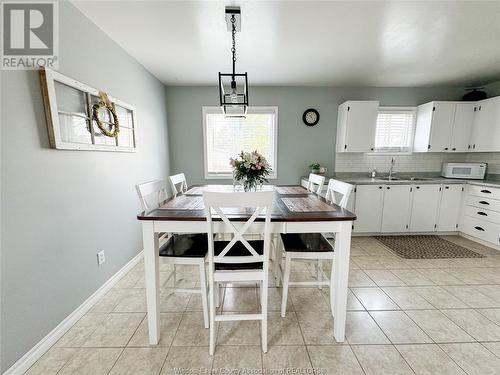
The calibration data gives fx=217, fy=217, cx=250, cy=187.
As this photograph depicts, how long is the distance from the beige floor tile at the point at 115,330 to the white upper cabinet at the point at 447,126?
455cm

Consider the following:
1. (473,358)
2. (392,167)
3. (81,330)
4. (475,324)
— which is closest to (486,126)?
(392,167)

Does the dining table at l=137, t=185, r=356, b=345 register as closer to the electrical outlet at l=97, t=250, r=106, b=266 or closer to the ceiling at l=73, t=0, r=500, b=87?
the electrical outlet at l=97, t=250, r=106, b=266

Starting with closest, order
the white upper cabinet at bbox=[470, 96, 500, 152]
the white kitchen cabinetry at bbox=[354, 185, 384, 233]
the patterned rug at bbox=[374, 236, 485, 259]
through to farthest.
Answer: the patterned rug at bbox=[374, 236, 485, 259], the white upper cabinet at bbox=[470, 96, 500, 152], the white kitchen cabinetry at bbox=[354, 185, 384, 233]

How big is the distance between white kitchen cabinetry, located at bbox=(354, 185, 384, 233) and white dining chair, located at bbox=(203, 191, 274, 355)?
2.50 metres

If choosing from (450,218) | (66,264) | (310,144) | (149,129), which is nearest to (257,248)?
(66,264)

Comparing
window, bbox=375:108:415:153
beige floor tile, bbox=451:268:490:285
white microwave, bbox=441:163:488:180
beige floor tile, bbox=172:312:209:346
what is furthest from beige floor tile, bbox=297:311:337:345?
white microwave, bbox=441:163:488:180

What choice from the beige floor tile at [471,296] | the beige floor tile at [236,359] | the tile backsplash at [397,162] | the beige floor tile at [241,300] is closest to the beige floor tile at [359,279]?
the beige floor tile at [471,296]

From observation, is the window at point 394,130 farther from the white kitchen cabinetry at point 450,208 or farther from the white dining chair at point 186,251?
the white dining chair at point 186,251

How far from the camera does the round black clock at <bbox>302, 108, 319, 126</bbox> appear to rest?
148 inches

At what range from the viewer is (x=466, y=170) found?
3463 mm

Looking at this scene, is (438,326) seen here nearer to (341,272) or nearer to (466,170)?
(341,272)

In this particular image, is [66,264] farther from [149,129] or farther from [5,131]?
[149,129]

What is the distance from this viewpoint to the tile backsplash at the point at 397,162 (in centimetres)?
385

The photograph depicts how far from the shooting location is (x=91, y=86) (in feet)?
6.24
